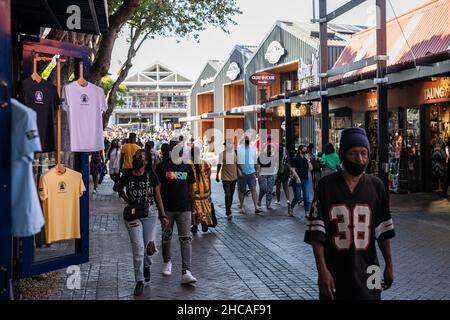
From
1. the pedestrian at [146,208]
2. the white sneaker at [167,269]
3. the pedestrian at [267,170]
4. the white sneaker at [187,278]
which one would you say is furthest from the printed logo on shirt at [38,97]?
the pedestrian at [267,170]

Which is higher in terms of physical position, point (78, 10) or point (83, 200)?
point (78, 10)

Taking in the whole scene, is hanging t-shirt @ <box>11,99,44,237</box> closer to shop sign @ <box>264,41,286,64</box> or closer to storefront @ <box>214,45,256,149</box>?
shop sign @ <box>264,41,286,64</box>

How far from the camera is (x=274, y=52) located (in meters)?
28.2

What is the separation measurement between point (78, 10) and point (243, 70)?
28239mm

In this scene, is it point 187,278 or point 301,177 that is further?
point 301,177

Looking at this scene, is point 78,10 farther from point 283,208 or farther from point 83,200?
point 283,208

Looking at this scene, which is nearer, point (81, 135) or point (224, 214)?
point (81, 135)

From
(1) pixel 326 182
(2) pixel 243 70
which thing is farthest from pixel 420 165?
(2) pixel 243 70

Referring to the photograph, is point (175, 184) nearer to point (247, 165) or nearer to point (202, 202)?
point (202, 202)

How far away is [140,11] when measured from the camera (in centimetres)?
1838

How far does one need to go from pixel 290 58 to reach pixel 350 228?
24.0 meters

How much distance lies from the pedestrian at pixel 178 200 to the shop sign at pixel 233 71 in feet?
91.6

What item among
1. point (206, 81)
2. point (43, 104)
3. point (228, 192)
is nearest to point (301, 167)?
point (228, 192)

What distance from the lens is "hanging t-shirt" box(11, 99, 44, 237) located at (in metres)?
3.72
